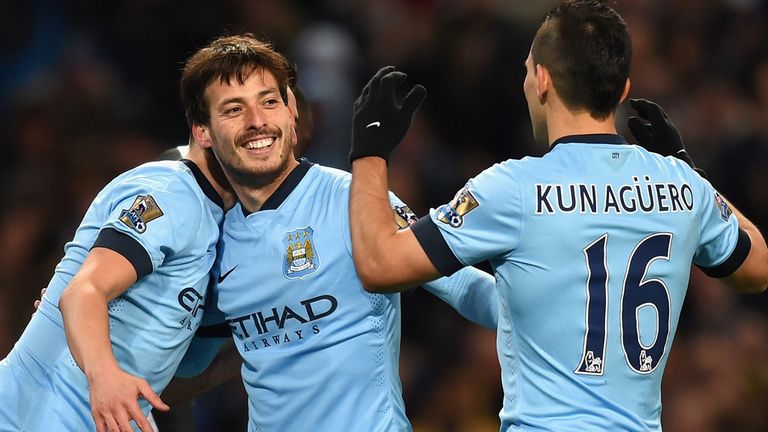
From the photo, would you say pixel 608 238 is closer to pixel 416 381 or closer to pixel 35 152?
pixel 416 381

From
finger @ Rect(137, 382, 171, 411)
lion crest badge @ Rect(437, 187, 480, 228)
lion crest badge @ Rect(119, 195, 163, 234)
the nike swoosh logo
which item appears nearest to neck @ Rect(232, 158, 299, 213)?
Result: the nike swoosh logo

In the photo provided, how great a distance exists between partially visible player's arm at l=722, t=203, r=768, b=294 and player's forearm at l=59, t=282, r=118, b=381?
194cm

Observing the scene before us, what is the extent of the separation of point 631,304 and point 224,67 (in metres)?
1.57

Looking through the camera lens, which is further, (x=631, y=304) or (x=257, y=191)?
(x=257, y=191)

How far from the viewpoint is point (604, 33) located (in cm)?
348

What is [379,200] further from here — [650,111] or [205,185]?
[650,111]

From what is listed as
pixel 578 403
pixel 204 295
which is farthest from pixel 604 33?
pixel 204 295

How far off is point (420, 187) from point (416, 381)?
1.25m

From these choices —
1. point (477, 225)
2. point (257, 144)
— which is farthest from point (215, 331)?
point (477, 225)

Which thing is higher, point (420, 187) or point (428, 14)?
point (428, 14)

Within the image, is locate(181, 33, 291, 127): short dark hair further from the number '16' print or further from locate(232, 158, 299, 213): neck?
the number '16' print

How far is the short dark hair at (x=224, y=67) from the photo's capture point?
13.2ft

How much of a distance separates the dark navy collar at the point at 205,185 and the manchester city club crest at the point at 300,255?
310 mm

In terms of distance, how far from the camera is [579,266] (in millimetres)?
3367
